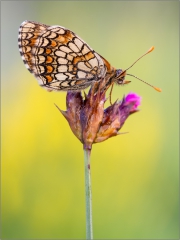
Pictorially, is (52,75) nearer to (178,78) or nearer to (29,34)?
(29,34)

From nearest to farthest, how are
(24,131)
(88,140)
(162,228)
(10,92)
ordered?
(88,140), (162,228), (24,131), (10,92)

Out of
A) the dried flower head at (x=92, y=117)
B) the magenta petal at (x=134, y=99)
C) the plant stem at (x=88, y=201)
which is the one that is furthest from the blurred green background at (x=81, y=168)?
the plant stem at (x=88, y=201)

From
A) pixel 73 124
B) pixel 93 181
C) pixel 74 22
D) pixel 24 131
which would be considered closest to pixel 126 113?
pixel 73 124

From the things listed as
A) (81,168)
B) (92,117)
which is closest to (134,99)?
(92,117)

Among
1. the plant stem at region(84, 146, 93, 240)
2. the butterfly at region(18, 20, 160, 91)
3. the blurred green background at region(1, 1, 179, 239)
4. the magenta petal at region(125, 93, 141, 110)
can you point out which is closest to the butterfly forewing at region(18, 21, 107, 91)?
the butterfly at region(18, 20, 160, 91)

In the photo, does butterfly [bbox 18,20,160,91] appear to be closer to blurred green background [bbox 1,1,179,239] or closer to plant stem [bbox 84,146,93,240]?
plant stem [bbox 84,146,93,240]
